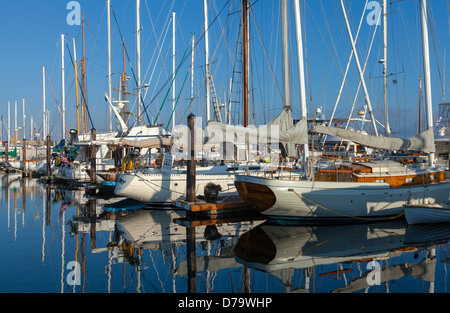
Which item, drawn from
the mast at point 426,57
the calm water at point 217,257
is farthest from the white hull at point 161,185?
the mast at point 426,57

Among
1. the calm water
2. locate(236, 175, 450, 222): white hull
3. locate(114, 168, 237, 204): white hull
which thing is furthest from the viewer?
locate(114, 168, 237, 204): white hull

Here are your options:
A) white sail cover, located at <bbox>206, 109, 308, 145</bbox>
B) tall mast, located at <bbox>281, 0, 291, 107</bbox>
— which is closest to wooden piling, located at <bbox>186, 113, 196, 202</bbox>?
white sail cover, located at <bbox>206, 109, 308, 145</bbox>

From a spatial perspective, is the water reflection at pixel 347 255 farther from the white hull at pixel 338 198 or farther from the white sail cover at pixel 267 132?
the white sail cover at pixel 267 132

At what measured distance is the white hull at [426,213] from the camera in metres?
15.3

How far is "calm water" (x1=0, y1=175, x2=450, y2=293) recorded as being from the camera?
9.50 meters

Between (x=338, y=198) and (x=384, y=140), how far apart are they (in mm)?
3749

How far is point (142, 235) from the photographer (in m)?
14.9

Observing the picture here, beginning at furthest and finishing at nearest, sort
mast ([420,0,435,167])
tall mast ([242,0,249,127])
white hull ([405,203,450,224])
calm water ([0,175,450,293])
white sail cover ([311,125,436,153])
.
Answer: tall mast ([242,0,249,127]), mast ([420,0,435,167]), white sail cover ([311,125,436,153]), white hull ([405,203,450,224]), calm water ([0,175,450,293])

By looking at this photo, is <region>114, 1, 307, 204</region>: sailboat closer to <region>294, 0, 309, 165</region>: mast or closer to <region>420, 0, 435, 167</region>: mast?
<region>294, 0, 309, 165</region>: mast

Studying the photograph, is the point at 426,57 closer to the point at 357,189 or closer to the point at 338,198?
the point at 357,189

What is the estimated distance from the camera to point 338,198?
15875 mm

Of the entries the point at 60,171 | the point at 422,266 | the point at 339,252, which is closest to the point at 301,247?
the point at 339,252

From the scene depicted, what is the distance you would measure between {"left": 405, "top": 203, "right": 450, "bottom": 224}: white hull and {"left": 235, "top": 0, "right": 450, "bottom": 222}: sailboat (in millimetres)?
1170
